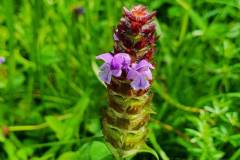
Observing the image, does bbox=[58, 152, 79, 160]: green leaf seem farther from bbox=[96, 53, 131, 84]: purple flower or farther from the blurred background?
bbox=[96, 53, 131, 84]: purple flower

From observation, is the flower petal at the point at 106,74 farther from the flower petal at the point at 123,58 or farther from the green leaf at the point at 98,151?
the green leaf at the point at 98,151

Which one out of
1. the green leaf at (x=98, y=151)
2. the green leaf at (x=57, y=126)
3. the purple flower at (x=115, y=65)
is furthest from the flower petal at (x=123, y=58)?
the green leaf at (x=57, y=126)

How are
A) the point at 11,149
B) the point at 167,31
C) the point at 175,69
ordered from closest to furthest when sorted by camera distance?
the point at 11,149
the point at 175,69
the point at 167,31

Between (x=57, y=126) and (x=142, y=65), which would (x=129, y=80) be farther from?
(x=57, y=126)

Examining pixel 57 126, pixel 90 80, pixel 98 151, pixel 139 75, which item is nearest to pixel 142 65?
pixel 139 75

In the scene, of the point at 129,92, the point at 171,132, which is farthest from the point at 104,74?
the point at 171,132

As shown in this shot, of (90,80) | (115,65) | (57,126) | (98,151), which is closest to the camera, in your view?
(115,65)

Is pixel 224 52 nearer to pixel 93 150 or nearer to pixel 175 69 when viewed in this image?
pixel 175 69
